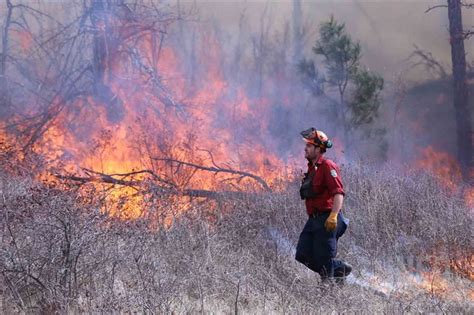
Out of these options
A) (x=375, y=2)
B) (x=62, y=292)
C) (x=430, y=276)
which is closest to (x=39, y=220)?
(x=62, y=292)

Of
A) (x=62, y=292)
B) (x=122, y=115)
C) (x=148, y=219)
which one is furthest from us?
(x=122, y=115)

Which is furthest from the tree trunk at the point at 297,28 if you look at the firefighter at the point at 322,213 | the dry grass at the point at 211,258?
the firefighter at the point at 322,213

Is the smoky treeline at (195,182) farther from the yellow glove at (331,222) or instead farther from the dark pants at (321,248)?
the yellow glove at (331,222)

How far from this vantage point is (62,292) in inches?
191

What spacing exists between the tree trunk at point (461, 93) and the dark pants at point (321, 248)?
32.9 ft

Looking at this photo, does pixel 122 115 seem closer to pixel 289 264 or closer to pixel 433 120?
pixel 289 264

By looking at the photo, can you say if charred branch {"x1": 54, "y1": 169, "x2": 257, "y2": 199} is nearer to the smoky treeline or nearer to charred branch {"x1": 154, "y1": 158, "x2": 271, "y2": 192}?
the smoky treeline

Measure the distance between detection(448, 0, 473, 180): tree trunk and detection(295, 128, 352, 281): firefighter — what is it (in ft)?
32.9

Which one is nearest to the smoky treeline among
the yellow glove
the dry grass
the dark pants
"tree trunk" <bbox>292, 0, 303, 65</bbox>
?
the dry grass

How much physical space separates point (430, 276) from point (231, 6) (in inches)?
820

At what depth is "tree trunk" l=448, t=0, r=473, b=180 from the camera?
14.5 m

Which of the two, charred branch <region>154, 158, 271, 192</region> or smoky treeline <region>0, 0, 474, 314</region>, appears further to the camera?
charred branch <region>154, 158, 271, 192</region>

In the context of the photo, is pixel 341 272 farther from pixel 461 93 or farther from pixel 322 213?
pixel 461 93

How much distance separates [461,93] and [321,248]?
11017mm
